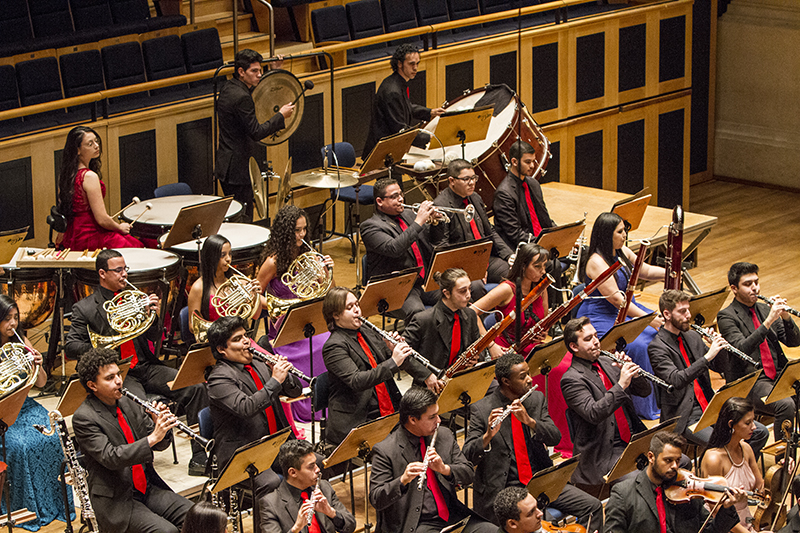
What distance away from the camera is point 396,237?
260 inches

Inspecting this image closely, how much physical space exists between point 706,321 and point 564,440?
1137 millimetres

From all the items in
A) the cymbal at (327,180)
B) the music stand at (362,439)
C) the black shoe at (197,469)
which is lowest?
the black shoe at (197,469)

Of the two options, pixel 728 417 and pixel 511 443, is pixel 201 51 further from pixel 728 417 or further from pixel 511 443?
pixel 728 417

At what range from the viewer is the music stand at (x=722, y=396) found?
5.64 meters

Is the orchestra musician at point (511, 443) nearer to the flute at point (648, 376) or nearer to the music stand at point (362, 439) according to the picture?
the music stand at point (362, 439)

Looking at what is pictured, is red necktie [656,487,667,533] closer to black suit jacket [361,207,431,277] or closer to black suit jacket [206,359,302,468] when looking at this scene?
black suit jacket [206,359,302,468]

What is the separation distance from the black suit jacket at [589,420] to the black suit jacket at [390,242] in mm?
1354

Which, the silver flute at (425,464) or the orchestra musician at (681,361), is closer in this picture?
the silver flute at (425,464)

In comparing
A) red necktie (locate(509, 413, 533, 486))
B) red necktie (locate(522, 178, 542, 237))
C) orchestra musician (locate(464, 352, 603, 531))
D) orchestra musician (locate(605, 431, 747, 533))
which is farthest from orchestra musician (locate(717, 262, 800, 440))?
red necktie (locate(509, 413, 533, 486))

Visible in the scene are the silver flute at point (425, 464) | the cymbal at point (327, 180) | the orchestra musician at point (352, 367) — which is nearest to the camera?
the silver flute at point (425, 464)

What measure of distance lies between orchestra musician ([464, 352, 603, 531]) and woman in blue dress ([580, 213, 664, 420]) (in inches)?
51.6

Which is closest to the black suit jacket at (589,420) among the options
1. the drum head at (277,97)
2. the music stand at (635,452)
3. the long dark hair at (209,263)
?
the music stand at (635,452)

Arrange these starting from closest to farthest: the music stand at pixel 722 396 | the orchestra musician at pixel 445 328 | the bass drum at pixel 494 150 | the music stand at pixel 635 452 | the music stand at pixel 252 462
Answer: the music stand at pixel 252 462
the music stand at pixel 635 452
the music stand at pixel 722 396
the orchestra musician at pixel 445 328
the bass drum at pixel 494 150

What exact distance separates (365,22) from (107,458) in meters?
5.46
